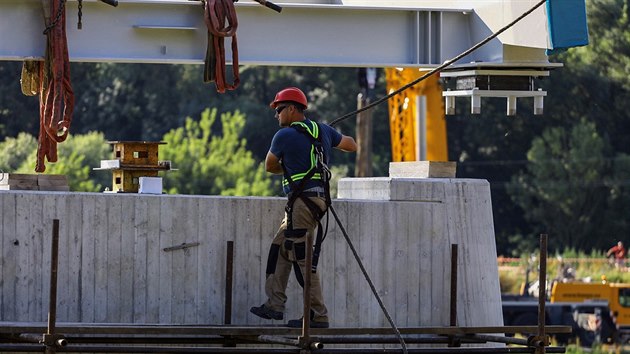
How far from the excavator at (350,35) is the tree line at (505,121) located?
47.4m

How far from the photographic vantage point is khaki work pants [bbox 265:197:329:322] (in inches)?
555

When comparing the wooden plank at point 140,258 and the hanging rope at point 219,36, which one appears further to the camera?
the hanging rope at point 219,36

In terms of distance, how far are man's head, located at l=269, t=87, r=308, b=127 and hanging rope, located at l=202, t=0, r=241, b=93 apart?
1.48m

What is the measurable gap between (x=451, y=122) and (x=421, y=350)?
5753 cm

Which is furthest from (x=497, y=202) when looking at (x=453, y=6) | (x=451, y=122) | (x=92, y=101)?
(x=453, y=6)

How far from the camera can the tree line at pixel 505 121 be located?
218 feet

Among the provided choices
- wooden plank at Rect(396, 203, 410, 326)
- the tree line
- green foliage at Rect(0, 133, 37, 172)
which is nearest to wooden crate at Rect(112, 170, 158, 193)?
wooden plank at Rect(396, 203, 410, 326)

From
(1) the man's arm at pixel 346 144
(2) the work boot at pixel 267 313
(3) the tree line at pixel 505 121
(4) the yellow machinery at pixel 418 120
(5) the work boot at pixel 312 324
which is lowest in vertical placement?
(5) the work boot at pixel 312 324

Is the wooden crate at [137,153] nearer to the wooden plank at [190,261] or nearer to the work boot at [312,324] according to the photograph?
the wooden plank at [190,261]

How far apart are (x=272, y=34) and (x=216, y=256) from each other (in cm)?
311

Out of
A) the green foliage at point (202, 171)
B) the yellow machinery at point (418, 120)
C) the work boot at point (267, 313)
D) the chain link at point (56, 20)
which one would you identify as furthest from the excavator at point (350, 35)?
the green foliage at point (202, 171)

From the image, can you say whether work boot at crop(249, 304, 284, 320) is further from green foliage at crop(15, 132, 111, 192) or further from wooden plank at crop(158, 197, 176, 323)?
green foliage at crop(15, 132, 111, 192)

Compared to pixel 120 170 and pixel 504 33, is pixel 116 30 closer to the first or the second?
pixel 120 170

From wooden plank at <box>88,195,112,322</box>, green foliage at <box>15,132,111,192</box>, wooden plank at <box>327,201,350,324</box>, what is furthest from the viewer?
green foliage at <box>15,132,111,192</box>
